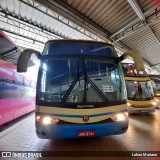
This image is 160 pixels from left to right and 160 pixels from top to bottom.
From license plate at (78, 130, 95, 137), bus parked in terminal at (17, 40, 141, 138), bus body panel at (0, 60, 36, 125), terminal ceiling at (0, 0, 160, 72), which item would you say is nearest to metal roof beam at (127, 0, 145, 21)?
terminal ceiling at (0, 0, 160, 72)

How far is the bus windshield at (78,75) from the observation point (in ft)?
12.9

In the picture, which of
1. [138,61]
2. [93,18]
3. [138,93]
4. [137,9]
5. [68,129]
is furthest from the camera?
[93,18]

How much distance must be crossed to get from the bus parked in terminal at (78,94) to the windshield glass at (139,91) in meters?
5.70

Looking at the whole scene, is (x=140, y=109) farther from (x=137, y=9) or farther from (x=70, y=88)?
(x=70, y=88)

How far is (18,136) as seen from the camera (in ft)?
17.8

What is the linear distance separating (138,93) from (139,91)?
0.14 meters

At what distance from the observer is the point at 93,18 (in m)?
10.2

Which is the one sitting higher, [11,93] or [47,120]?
[11,93]

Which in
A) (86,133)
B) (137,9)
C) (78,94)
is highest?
(137,9)

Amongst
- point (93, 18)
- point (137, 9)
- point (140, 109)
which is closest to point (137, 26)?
point (137, 9)

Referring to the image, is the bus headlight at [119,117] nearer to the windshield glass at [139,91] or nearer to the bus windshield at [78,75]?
the bus windshield at [78,75]

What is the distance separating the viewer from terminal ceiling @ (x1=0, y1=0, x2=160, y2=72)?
8.65 metres

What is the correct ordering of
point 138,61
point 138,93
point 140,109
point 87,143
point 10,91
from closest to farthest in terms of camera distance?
point 138,61
point 87,143
point 10,91
point 140,109
point 138,93

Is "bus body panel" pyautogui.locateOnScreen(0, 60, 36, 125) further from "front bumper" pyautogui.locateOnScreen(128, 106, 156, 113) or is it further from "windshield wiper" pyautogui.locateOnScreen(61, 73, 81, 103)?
"front bumper" pyautogui.locateOnScreen(128, 106, 156, 113)
